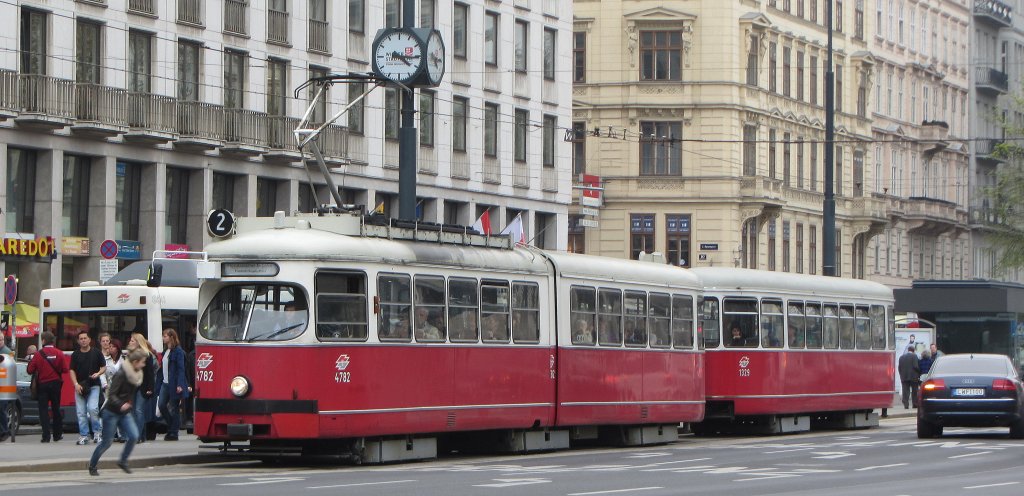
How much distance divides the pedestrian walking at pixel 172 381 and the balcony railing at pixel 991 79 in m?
77.5

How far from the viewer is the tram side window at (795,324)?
119ft

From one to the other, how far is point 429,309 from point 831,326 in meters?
14.6

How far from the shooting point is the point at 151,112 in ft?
145

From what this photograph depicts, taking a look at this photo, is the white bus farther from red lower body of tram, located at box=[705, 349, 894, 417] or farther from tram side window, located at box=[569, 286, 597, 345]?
red lower body of tram, located at box=[705, 349, 894, 417]

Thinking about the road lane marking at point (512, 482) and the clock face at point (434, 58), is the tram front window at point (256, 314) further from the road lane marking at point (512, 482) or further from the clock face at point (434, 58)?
the clock face at point (434, 58)

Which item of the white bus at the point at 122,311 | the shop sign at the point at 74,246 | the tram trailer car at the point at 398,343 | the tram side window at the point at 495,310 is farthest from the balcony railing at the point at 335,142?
the tram side window at the point at 495,310

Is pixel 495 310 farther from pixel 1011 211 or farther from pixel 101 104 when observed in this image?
pixel 1011 211

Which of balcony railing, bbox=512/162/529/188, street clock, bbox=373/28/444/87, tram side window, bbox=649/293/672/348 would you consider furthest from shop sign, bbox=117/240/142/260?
balcony railing, bbox=512/162/529/188

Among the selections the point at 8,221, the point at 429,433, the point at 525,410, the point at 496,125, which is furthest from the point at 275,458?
the point at 496,125

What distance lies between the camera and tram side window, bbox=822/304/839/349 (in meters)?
37.8

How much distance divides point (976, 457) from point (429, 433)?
25.1 feet

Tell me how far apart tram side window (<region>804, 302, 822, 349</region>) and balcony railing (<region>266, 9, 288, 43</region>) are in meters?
16.9

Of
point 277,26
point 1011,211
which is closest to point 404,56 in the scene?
point 277,26

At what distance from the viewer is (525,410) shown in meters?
27.2
